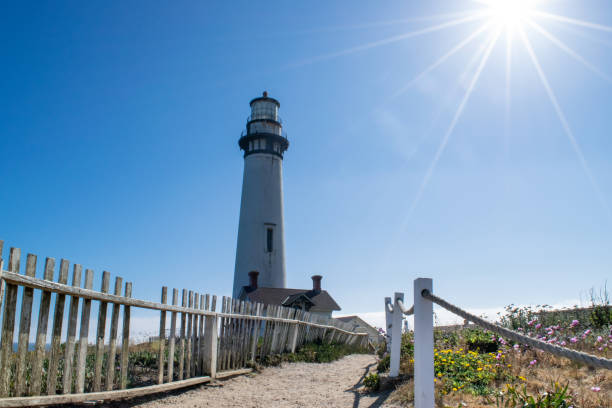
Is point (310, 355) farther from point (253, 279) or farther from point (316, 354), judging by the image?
point (253, 279)

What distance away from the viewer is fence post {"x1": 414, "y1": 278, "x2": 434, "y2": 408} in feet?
11.9

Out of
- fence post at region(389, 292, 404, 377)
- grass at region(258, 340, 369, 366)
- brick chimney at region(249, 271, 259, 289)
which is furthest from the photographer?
brick chimney at region(249, 271, 259, 289)

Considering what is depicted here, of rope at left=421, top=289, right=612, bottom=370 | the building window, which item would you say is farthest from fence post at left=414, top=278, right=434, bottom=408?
the building window

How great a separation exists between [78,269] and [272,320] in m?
6.54

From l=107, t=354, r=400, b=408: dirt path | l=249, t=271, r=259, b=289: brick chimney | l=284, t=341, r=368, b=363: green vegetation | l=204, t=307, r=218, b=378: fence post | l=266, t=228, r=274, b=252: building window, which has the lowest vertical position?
l=284, t=341, r=368, b=363: green vegetation

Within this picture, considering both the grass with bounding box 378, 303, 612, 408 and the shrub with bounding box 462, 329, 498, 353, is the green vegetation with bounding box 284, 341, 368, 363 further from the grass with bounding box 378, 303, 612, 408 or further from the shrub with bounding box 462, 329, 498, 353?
the shrub with bounding box 462, 329, 498, 353

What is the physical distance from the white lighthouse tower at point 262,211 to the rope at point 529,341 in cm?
2475

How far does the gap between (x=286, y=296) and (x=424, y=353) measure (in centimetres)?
2594

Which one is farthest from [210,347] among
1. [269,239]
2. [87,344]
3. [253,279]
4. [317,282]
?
[317,282]

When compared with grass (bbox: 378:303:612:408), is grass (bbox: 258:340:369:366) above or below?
below

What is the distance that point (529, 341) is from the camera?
2.62 metres

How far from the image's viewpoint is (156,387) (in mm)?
6117

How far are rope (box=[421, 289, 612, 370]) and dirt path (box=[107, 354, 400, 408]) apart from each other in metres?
2.48

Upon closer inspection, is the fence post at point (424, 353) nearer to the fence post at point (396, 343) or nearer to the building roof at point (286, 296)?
the fence post at point (396, 343)
